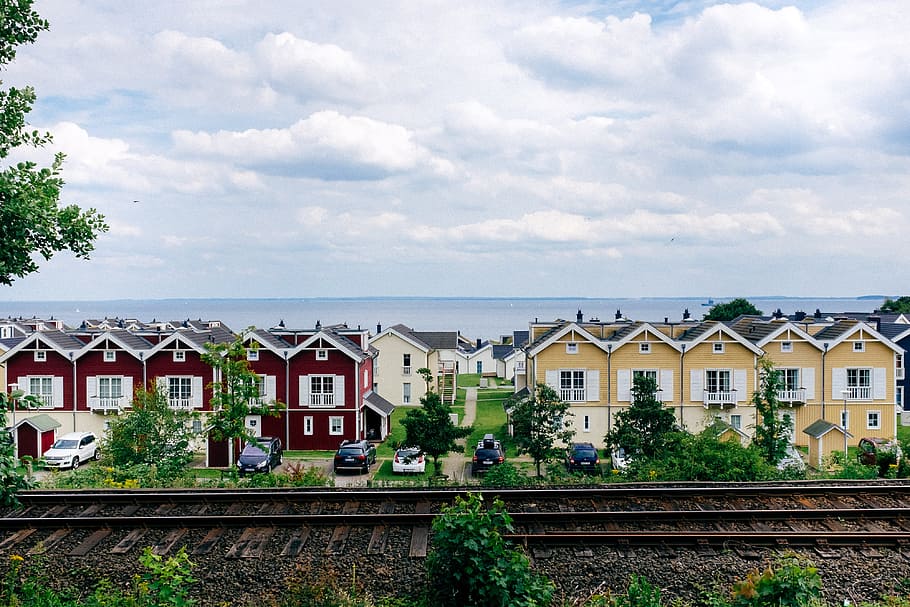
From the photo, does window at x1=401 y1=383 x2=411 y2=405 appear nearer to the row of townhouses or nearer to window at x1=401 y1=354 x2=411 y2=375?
window at x1=401 y1=354 x2=411 y2=375

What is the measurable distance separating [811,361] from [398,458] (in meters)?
23.4

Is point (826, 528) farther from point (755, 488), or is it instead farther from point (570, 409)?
point (570, 409)

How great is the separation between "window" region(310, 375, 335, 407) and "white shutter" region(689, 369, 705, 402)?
19.3 m

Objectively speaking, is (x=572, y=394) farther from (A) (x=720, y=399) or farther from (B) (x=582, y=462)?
(A) (x=720, y=399)

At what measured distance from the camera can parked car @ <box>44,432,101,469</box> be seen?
3331 cm

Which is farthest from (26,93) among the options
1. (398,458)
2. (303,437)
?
(303,437)

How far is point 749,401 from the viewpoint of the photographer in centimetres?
3772

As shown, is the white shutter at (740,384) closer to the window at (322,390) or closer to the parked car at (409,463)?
the parked car at (409,463)

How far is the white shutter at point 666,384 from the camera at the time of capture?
1501 inches

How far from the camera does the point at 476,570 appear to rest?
927cm

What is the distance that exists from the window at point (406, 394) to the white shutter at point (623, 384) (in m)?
23.4

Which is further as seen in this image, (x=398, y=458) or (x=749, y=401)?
(x=749, y=401)

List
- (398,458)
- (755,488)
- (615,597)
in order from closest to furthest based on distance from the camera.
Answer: (615,597) < (755,488) < (398,458)

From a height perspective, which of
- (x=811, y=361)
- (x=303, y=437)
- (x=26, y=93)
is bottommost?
(x=303, y=437)
